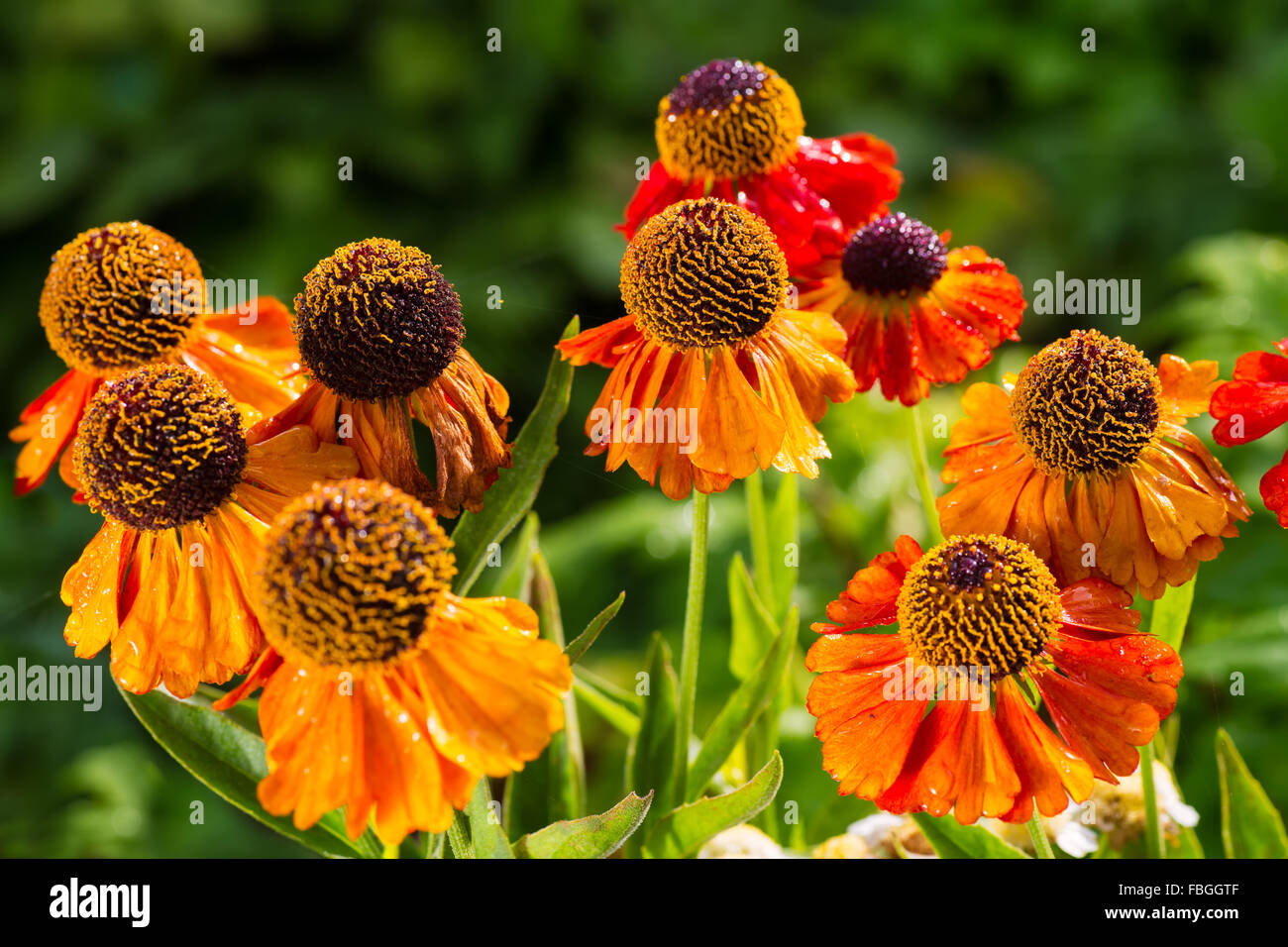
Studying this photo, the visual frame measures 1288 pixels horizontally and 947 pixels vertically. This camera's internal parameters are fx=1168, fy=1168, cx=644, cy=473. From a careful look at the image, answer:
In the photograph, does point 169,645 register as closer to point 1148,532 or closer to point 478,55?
point 1148,532

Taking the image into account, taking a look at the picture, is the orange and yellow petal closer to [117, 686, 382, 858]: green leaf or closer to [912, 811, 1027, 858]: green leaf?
[117, 686, 382, 858]: green leaf

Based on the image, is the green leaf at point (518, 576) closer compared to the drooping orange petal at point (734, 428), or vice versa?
the drooping orange petal at point (734, 428)

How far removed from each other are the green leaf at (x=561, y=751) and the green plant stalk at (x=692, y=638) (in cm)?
6

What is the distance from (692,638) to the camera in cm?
48

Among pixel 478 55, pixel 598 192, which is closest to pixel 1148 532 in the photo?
pixel 598 192

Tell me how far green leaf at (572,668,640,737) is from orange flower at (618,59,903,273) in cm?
23

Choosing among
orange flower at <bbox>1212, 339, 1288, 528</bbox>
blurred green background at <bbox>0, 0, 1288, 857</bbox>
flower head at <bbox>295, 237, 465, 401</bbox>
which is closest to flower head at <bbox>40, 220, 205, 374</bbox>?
flower head at <bbox>295, 237, 465, 401</bbox>

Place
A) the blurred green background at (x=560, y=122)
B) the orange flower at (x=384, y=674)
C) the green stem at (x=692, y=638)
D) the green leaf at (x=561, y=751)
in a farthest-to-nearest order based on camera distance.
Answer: the blurred green background at (x=560, y=122) → the green leaf at (x=561, y=751) → the green stem at (x=692, y=638) → the orange flower at (x=384, y=674)

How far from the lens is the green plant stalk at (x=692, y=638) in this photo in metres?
0.46

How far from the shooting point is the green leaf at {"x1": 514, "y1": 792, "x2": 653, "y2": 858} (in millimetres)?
411

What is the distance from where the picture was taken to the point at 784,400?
1.44 ft

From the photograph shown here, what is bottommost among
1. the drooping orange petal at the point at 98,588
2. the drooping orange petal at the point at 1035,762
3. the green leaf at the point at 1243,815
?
the green leaf at the point at 1243,815

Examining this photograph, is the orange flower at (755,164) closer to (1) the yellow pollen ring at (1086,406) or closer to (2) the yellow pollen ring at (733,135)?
(2) the yellow pollen ring at (733,135)

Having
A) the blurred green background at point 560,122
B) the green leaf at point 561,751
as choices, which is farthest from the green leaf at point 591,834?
the blurred green background at point 560,122
